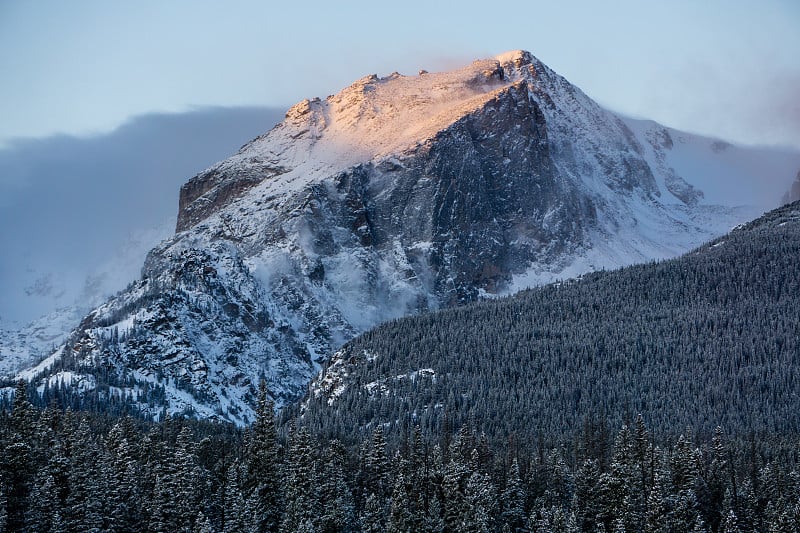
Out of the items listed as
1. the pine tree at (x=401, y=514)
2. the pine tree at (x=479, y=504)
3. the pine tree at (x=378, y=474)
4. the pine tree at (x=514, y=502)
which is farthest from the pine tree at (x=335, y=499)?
the pine tree at (x=514, y=502)

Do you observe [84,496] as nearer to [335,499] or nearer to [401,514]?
[335,499]

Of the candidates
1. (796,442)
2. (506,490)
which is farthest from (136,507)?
(796,442)

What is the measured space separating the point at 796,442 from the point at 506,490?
214 ft

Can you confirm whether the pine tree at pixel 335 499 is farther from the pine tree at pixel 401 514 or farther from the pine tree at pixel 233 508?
the pine tree at pixel 233 508

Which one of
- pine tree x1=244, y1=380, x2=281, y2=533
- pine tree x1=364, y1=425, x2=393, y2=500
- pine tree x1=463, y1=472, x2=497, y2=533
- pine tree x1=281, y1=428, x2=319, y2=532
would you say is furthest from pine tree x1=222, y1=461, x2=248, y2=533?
pine tree x1=463, y1=472, x2=497, y2=533

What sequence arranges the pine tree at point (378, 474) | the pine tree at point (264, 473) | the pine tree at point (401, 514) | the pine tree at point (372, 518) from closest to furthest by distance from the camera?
the pine tree at point (401, 514)
the pine tree at point (372, 518)
the pine tree at point (264, 473)
the pine tree at point (378, 474)

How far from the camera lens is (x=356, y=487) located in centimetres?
16350

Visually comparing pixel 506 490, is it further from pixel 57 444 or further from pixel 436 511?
pixel 57 444

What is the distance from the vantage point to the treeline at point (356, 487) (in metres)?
140

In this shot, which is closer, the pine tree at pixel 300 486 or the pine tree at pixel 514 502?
the pine tree at pixel 300 486

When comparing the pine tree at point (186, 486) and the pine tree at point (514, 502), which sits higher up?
the pine tree at point (186, 486)

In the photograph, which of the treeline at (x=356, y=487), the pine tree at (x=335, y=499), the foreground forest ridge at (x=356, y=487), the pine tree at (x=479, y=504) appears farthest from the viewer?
the pine tree at (x=335, y=499)

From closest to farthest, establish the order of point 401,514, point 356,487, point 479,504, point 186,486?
point 401,514, point 479,504, point 186,486, point 356,487

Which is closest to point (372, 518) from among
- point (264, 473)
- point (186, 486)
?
point (264, 473)
